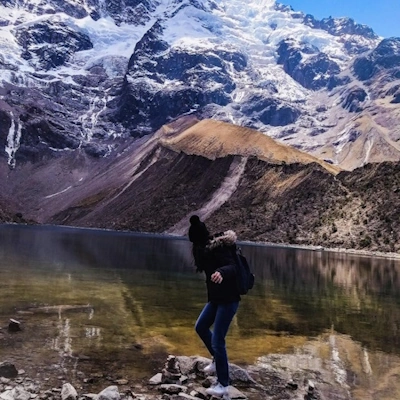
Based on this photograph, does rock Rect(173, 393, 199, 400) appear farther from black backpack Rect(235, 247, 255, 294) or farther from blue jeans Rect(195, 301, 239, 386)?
black backpack Rect(235, 247, 255, 294)

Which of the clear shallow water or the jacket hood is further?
the clear shallow water

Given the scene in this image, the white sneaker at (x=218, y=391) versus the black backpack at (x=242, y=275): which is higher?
the black backpack at (x=242, y=275)

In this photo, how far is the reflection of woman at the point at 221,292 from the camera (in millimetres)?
12539

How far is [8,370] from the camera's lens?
1365cm

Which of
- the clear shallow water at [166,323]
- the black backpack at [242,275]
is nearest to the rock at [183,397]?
the clear shallow water at [166,323]

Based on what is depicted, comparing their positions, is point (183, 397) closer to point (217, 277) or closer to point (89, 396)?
point (89, 396)

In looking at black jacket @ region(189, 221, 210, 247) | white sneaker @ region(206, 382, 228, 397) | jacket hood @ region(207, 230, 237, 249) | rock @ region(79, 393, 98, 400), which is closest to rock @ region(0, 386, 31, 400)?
rock @ region(79, 393, 98, 400)

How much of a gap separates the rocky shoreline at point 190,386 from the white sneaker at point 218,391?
0.44 ft

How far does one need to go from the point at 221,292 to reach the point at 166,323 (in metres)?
10.9

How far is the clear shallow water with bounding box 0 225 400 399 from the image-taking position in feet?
53.3

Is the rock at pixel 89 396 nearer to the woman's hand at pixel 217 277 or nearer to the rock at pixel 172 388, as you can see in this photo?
the rock at pixel 172 388

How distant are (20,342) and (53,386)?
462 centimetres

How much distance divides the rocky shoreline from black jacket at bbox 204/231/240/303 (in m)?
2.46

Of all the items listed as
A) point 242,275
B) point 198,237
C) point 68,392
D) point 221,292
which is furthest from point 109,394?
point 198,237
